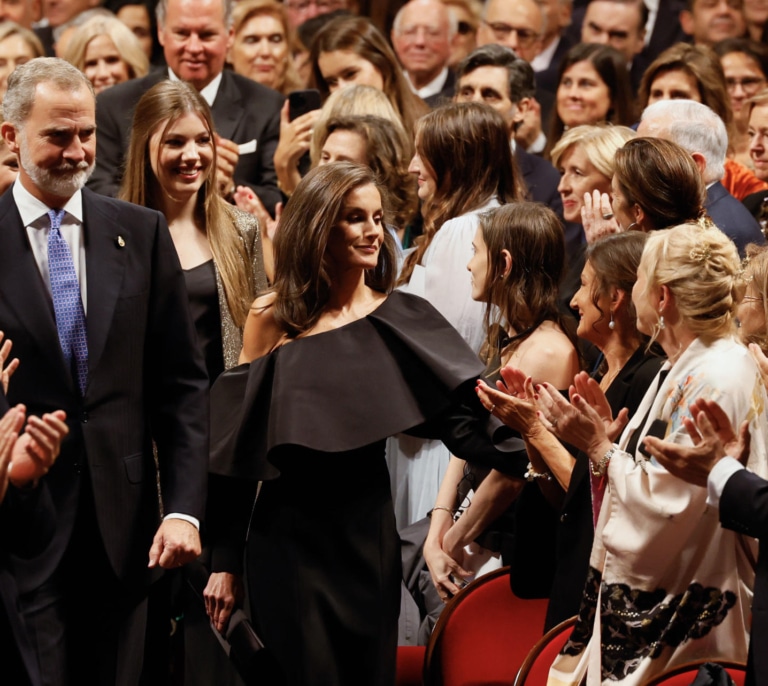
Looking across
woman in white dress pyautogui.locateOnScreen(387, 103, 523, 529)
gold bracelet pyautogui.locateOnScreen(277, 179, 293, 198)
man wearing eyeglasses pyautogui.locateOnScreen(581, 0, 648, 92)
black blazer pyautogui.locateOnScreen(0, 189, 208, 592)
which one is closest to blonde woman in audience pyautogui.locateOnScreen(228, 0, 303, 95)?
gold bracelet pyautogui.locateOnScreen(277, 179, 293, 198)

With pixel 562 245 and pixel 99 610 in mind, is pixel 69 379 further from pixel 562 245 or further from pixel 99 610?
pixel 562 245

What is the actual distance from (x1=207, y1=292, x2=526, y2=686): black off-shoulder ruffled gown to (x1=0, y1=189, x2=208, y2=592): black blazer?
0.25 metres

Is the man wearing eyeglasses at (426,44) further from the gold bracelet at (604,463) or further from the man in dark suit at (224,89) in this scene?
the gold bracelet at (604,463)

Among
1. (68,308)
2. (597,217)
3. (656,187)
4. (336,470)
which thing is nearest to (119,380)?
(68,308)

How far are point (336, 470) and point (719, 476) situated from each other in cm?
119

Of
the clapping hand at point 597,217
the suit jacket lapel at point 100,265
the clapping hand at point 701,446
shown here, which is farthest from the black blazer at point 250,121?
the clapping hand at point 701,446

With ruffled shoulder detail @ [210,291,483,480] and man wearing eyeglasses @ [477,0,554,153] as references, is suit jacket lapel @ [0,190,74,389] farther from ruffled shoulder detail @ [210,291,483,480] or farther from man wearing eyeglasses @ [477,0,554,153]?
man wearing eyeglasses @ [477,0,554,153]

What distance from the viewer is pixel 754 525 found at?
3.01 m

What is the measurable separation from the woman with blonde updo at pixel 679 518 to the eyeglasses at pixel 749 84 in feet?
13.6

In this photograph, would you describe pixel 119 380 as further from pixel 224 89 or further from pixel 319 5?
pixel 319 5

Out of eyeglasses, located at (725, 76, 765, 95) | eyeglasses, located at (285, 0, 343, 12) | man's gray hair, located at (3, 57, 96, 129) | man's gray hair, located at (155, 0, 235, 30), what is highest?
man's gray hair, located at (3, 57, 96, 129)

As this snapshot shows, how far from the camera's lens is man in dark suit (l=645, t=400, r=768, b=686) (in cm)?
301

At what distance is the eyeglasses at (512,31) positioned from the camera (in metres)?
8.20

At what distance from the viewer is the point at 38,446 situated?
326 cm
